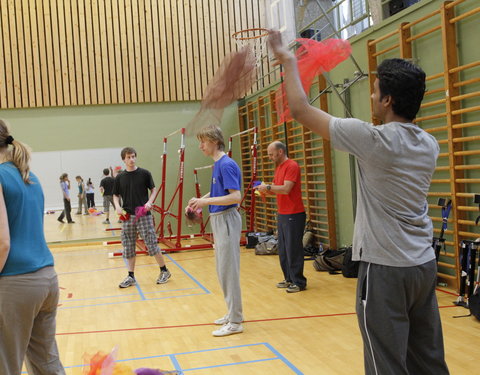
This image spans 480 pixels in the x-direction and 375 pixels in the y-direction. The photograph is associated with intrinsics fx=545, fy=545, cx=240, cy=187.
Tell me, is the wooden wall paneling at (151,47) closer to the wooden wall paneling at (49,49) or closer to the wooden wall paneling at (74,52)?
the wooden wall paneling at (74,52)

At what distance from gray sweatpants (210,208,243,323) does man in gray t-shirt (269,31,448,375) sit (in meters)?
2.50

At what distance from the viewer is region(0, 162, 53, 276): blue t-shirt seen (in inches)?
87.8

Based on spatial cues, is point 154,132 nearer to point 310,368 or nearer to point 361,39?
point 361,39

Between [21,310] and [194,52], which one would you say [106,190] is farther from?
[21,310]

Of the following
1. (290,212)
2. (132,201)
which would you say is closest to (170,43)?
(132,201)

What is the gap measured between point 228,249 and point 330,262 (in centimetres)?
300

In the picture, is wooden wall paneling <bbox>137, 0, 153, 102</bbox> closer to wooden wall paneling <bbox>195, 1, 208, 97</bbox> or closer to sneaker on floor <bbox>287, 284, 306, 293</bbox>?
wooden wall paneling <bbox>195, 1, 208, 97</bbox>

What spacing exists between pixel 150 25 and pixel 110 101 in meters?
A: 1.88

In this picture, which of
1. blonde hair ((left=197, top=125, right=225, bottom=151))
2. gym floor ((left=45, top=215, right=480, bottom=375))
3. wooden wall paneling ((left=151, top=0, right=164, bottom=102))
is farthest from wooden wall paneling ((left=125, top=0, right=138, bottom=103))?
blonde hair ((left=197, top=125, right=225, bottom=151))

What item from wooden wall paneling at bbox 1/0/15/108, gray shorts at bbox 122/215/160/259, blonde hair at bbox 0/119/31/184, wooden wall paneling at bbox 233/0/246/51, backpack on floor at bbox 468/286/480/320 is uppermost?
wooden wall paneling at bbox 233/0/246/51

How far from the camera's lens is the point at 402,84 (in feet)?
5.94

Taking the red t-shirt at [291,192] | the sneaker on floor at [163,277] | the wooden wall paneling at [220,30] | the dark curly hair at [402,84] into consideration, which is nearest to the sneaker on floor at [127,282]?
the sneaker on floor at [163,277]

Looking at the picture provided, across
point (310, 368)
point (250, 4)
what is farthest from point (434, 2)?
point (250, 4)

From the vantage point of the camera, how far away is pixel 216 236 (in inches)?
175
